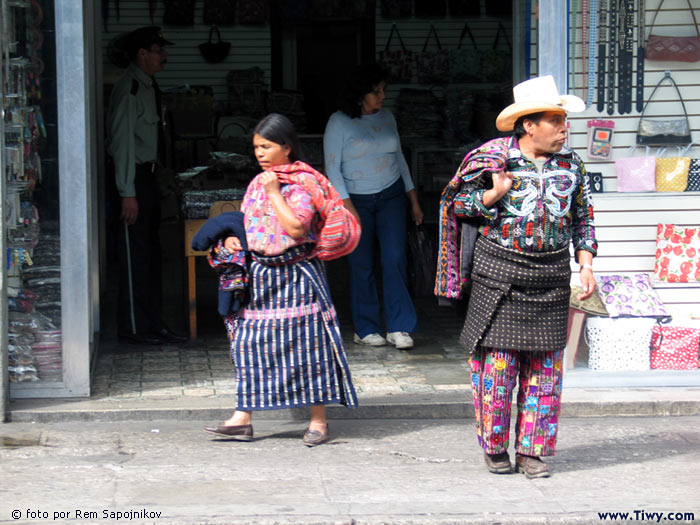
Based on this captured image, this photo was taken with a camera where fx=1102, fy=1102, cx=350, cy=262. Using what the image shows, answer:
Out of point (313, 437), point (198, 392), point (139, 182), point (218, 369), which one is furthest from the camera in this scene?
point (139, 182)

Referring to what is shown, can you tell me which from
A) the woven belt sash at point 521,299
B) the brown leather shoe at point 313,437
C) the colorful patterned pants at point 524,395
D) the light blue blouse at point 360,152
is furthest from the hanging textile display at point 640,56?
the brown leather shoe at point 313,437

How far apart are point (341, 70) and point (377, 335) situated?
6674 millimetres

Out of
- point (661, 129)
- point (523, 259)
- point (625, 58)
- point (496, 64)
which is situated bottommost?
point (523, 259)

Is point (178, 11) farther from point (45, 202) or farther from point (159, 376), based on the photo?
point (45, 202)

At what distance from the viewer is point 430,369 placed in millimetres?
7242

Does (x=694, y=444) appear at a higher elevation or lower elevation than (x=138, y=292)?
lower

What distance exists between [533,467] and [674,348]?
77.9 inches

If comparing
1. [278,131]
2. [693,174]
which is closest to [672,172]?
[693,174]

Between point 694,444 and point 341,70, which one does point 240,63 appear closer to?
point 341,70

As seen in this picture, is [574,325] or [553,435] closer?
[553,435]

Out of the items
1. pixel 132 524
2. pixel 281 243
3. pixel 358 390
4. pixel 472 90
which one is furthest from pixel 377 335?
pixel 472 90

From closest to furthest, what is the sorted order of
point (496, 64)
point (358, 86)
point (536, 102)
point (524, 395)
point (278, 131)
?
point (536, 102)
point (524, 395)
point (278, 131)
point (358, 86)
point (496, 64)

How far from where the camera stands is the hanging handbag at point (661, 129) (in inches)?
268

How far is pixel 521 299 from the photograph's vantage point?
16.4 ft
